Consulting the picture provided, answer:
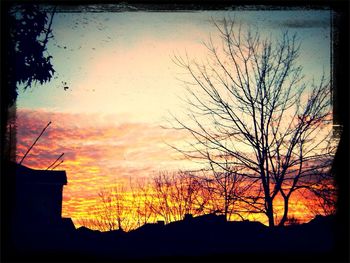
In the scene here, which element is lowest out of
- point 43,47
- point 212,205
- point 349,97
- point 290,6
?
point 212,205

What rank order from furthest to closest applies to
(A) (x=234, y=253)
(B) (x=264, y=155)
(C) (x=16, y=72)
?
(B) (x=264, y=155)
(C) (x=16, y=72)
(A) (x=234, y=253)

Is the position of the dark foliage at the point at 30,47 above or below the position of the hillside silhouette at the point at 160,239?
above

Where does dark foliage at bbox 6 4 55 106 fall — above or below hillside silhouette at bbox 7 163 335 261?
above

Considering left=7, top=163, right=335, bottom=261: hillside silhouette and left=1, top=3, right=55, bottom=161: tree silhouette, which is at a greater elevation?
left=1, top=3, right=55, bottom=161: tree silhouette

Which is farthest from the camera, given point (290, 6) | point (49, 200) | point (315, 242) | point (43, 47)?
point (49, 200)

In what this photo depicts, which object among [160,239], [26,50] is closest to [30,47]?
[26,50]

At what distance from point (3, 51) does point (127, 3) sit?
1.96 m

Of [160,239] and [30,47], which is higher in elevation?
[30,47]

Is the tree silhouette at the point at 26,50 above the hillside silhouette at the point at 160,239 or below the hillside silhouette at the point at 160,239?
above

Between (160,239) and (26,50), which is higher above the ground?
(26,50)

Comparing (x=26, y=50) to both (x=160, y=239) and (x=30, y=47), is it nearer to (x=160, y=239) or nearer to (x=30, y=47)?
(x=30, y=47)

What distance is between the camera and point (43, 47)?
684 centimetres

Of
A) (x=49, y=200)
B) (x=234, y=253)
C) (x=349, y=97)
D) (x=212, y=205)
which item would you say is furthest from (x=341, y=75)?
(x=49, y=200)

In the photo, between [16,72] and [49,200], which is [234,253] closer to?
→ [16,72]
